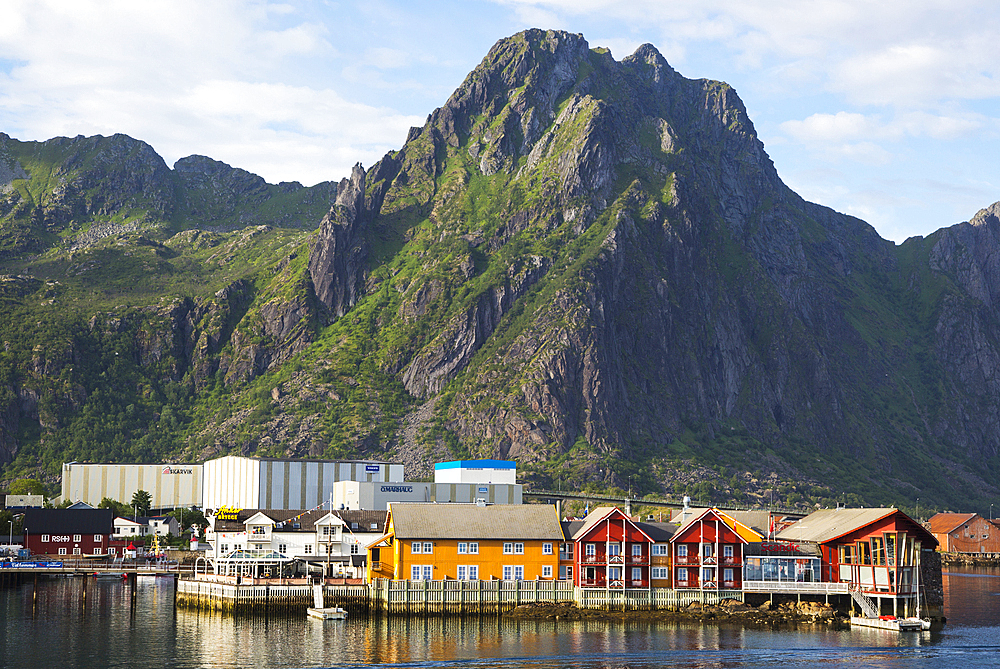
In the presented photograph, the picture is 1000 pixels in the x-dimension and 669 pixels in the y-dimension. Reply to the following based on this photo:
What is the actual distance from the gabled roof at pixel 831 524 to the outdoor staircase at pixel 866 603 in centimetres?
648

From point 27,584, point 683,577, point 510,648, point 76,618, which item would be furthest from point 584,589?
point 27,584

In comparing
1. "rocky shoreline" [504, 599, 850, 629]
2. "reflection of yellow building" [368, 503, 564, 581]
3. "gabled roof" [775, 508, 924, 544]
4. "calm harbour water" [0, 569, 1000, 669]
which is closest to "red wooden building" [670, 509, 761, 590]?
"rocky shoreline" [504, 599, 850, 629]

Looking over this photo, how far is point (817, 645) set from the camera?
107 meters

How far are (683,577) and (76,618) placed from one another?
6514 cm

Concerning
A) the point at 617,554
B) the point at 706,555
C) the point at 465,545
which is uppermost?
the point at 465,545

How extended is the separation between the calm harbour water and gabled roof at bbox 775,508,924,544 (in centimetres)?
1240

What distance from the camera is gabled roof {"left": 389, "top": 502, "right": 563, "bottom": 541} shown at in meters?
126

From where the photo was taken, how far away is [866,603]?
122 metres

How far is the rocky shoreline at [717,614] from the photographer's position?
12006cm

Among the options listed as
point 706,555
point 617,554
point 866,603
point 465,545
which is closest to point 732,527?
point 706,555

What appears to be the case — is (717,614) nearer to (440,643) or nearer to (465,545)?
(465,545)

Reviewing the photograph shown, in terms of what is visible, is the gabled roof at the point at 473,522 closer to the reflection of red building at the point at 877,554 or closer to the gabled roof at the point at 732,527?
the gabled roof at the point at 732,527

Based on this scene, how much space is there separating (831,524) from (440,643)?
51386mm

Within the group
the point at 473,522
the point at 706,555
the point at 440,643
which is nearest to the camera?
the point at 440,643
